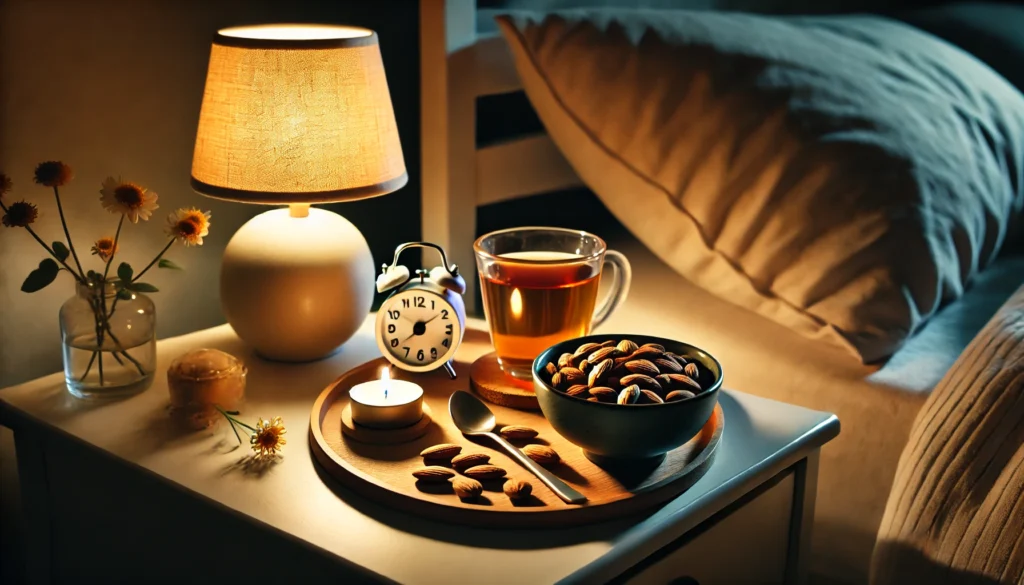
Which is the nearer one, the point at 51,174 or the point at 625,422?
the point at 625,422

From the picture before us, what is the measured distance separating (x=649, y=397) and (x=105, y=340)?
54cm

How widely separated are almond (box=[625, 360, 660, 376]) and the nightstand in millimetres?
99

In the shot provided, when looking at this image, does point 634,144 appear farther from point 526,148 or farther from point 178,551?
point 178,551

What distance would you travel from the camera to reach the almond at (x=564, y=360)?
0.83 m

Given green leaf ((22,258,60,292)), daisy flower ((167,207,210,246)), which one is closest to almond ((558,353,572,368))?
daisy flower ((167,207,210,246))

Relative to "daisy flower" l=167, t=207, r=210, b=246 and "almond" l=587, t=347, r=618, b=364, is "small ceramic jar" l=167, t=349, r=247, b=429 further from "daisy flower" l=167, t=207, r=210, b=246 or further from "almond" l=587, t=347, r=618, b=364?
"almond" l=587, t=347, r=618, b=364

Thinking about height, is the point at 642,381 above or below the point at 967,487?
above

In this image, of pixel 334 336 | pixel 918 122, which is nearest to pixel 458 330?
pixel 334 336

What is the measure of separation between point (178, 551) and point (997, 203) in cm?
105

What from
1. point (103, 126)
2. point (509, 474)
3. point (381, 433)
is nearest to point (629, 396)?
point (509, 474)

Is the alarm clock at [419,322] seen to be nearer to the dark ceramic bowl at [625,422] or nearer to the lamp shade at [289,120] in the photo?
the lamp shade at [289,120]

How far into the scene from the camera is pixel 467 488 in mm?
746

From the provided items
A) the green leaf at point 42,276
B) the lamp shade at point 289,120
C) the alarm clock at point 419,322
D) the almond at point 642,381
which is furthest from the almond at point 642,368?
A: the green leaf at point 42,276

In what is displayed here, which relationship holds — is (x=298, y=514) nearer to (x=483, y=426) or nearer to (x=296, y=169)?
(x=483, y=426)
